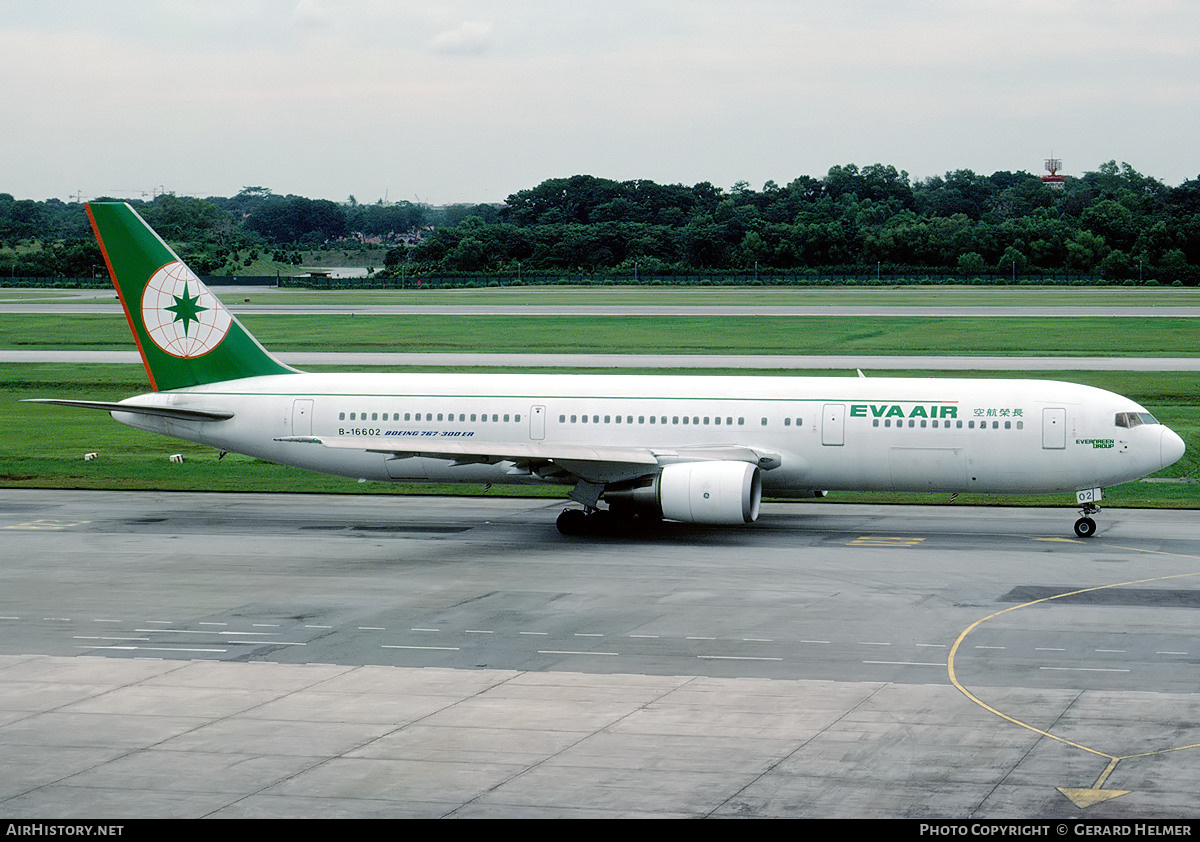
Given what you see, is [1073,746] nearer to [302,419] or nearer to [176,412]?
[302,419]

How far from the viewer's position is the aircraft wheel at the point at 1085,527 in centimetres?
3850

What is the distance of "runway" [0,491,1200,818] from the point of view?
62.5 ft

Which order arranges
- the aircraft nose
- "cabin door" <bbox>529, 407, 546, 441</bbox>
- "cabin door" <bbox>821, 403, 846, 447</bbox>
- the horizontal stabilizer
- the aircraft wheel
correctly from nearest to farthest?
1. the aircraft nose
2. the aircraft wheel
3. "cabin door" <bbox>821, 403, 846, 447</bbox>
4. "cabin door" <bbox>529, 407, 546, 441</bbox>
5. the horizontal stabilizer

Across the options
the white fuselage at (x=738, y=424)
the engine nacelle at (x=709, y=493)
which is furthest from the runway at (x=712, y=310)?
the engine nacelle at (x=709, y=493)

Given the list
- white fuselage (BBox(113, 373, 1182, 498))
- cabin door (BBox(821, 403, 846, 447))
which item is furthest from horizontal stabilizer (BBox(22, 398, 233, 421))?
cabin door (BBox(821, 403, 846, 447))

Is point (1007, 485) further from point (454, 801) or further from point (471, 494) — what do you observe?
point (454, 801)

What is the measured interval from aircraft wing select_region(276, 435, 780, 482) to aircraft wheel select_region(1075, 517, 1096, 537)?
27.8 ft

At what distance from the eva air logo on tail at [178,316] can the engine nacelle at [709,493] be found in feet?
51.6

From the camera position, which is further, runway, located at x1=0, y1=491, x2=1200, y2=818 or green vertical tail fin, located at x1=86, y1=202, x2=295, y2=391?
green vertical tail fin, located at x1=86, y1=202, x2=295, y2=391

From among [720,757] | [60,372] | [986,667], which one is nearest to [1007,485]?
[986,667]

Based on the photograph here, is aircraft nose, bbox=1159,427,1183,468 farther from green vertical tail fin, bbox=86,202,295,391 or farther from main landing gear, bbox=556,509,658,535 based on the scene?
green vertical tail fin, bbox=86,202,295,391

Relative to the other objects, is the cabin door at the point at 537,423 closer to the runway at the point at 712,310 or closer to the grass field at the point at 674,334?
the grass field at the point at 674,334

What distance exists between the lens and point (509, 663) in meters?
25.9

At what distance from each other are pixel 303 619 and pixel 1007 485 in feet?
66.3
